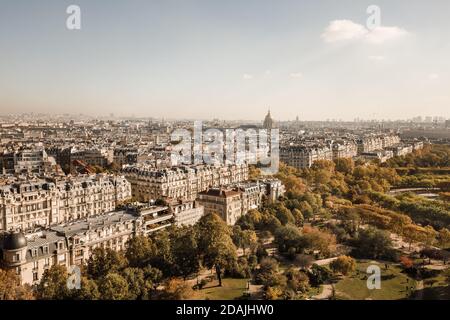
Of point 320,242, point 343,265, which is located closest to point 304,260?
point 320,242

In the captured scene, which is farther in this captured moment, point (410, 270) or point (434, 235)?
point (434, 235)

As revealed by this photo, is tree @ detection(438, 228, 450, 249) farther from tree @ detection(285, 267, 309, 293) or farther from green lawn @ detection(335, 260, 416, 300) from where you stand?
tree @ detection(285, 267, 309, 293)

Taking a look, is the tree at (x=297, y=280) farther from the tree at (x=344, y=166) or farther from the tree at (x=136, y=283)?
the tree at (x=344, y=166)

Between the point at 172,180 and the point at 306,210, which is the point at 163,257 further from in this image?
the point at 172,180

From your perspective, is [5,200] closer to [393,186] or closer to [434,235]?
[434,235]

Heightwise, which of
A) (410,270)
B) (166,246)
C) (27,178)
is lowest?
(410,270)

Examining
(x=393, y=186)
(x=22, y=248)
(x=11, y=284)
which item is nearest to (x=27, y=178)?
(x=22, y=248)

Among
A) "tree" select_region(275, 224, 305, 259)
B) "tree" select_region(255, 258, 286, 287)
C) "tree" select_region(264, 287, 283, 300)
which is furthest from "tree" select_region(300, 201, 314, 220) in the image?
"tree" select_region(264, 287, 283, 300)
